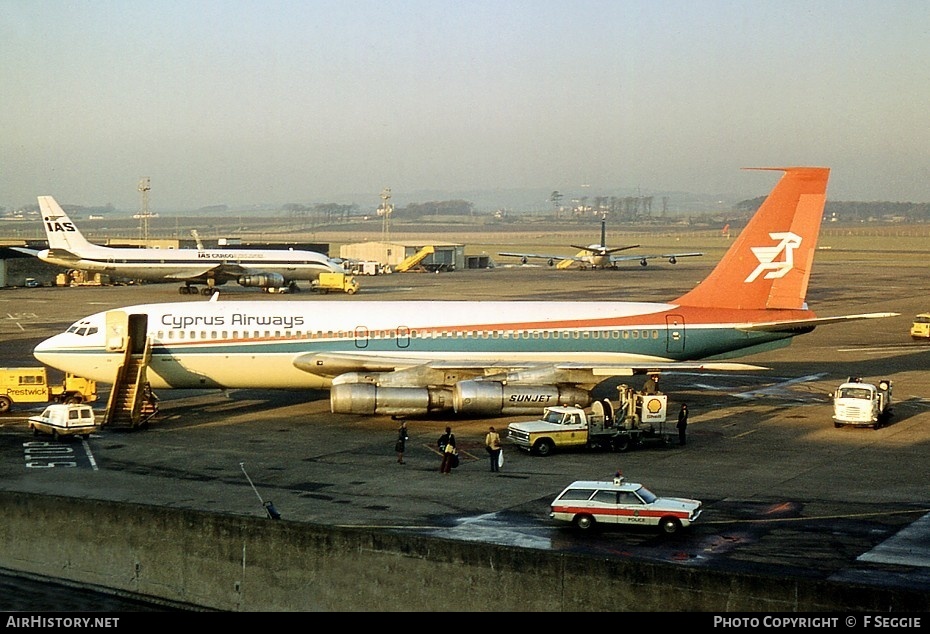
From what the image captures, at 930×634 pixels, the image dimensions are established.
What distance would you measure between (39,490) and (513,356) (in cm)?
2033

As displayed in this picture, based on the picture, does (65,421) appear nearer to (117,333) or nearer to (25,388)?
(117,333)

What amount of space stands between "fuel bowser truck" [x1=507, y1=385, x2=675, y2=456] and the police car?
31.8ft

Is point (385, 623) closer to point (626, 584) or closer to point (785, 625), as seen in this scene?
point (626, 584)

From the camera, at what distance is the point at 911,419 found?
147 ft

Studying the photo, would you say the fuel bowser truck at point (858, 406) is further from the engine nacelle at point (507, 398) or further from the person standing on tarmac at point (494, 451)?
the person standing on tarmac at point (494, 451)

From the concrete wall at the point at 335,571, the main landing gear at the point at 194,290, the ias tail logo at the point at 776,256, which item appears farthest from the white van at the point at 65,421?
the main landing gear at the point at 194,290

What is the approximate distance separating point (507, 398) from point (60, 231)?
82798 millimetres

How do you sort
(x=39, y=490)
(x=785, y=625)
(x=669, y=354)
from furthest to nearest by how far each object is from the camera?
(x=669, y=354) < (x=39, y=490) < (x=785, y=625)

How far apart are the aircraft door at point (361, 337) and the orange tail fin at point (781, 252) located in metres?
14.8

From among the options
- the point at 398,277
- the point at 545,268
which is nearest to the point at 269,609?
the point at 398,277

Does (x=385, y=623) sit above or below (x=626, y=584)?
below

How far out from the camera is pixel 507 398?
42.5 metres

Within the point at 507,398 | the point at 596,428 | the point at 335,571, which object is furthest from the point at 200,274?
the point at 335,571

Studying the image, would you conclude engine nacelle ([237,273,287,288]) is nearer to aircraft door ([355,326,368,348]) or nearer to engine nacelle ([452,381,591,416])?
aircraft door ([355,326,368,348])
